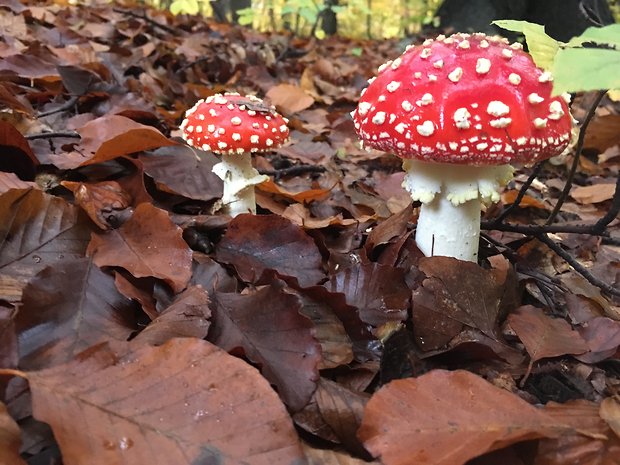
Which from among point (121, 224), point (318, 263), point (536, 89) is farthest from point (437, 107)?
point (121, 224)

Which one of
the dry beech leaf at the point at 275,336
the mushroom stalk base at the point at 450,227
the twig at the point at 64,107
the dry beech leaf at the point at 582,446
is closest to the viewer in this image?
the dry beech leaf at the point at 582,446

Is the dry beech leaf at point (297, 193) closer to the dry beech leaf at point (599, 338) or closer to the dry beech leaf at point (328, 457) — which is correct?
the dry beech leaf at point (599, 338)

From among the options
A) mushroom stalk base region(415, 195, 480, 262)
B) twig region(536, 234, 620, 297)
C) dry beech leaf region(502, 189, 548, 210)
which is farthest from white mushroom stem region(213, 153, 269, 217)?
dry beech leaf region(502, 189, 548, 210)

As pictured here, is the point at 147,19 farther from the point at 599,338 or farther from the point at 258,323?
the point at 599,338

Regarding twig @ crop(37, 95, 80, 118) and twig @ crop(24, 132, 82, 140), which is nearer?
twig @ crop(24, 132, 82, 140)

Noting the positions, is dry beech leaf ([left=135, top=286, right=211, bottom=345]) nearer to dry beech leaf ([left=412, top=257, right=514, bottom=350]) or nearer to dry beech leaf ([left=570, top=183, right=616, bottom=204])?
dry beech leaf ([left=412, top=257, right=514, bottom=350])

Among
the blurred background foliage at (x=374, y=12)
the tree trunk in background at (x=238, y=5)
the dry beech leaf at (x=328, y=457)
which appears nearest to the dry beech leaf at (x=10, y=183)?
the dry beech leaf at (x=328, y=457)
